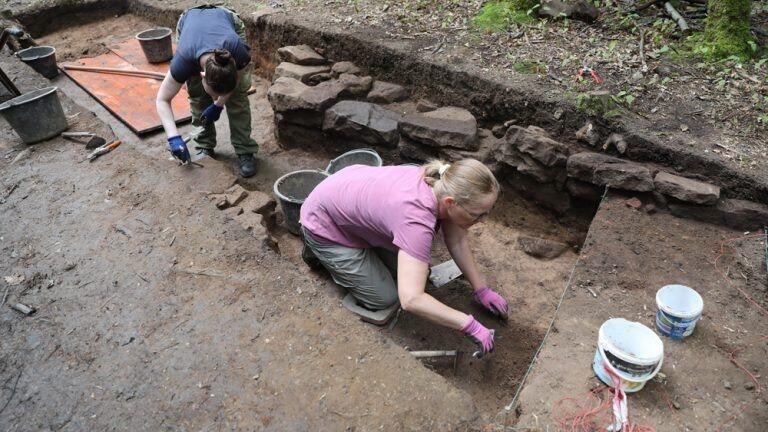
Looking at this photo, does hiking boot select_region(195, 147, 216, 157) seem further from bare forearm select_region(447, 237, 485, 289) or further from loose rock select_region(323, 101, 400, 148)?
bare forearm select_region(447, 237, 485, 289)

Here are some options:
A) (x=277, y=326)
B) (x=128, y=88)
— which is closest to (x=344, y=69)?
(x=128, y=88)

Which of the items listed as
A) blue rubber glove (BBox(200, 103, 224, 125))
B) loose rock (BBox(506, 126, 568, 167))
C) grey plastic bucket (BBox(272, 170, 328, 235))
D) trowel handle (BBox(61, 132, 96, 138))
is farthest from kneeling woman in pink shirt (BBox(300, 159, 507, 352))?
trowel handle (BBox(61, 132, 96, 138))

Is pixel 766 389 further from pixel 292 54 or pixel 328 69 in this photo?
pixel 292 54

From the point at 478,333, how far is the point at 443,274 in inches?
34.7

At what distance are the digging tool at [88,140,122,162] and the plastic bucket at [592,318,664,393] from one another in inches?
166

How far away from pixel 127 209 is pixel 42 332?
1.15 metres

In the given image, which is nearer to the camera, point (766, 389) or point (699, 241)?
point (766, 389)

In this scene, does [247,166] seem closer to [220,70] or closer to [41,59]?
[220,70]

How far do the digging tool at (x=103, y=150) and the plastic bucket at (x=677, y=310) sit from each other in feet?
14.5

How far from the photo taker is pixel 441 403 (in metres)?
2.15

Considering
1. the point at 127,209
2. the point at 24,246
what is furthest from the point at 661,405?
the point at 24,246

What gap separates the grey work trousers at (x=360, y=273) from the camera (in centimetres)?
297

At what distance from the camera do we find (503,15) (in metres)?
4.71

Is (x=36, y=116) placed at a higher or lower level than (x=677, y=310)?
lower
